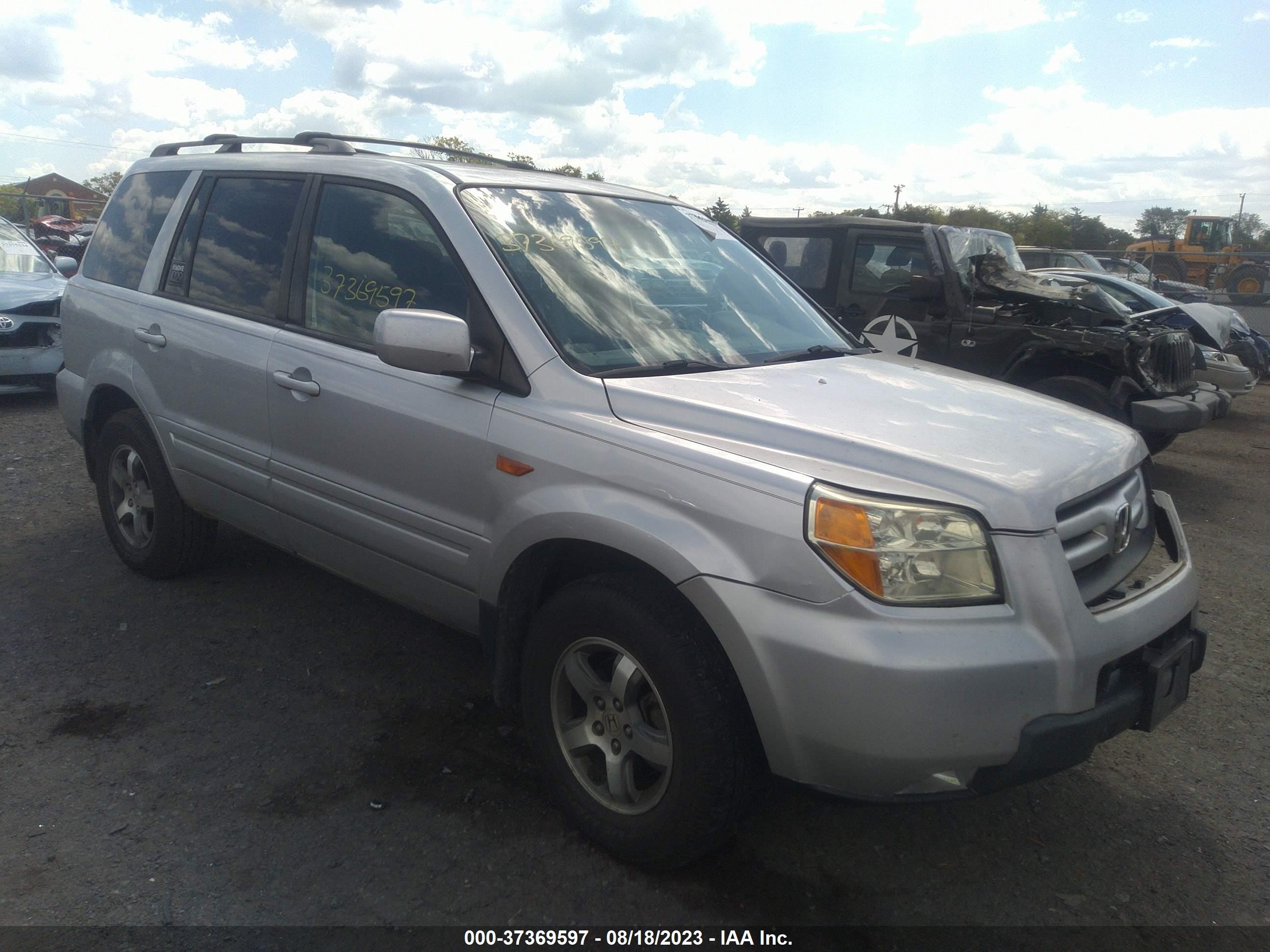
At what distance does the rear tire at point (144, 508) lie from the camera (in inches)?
175

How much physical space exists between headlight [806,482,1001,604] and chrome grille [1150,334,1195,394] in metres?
5.66

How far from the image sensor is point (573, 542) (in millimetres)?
2742

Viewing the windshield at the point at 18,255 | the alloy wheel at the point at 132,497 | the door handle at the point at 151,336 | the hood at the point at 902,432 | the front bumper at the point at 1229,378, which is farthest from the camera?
the windshield at the point at 18,255

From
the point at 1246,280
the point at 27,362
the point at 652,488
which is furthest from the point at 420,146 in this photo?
the point at 1246,280

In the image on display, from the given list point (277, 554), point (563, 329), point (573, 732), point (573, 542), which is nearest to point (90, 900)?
point (573, 732)

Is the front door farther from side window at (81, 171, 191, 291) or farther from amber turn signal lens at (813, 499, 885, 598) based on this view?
side window at (81, 171, 191, 291)

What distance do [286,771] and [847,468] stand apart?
2068 mm

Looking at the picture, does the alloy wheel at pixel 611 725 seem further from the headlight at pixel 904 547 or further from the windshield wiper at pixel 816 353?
the windshield wiper at pixel 816 353

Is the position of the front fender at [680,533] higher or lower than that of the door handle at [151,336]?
lower

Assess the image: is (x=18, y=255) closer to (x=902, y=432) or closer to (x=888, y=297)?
(x=888, y=297)

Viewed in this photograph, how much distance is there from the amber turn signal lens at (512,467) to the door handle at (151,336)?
213 cm

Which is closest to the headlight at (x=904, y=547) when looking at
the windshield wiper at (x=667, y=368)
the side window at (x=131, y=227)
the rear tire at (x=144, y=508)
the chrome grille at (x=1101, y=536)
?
the chrome grille at (x=1101, y=536)

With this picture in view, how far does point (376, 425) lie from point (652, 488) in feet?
3.87

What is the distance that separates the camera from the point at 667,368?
9.87 ft
